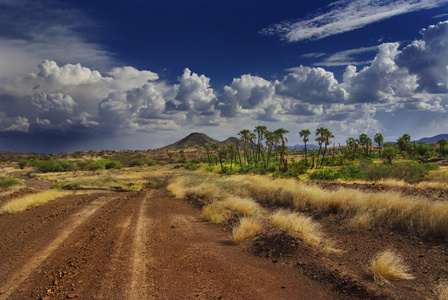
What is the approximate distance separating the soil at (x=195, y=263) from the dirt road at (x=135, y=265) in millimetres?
22

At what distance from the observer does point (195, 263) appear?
6262 millimetres

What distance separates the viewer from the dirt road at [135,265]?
Answer: 4898 millimetres

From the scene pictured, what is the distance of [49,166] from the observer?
160ft

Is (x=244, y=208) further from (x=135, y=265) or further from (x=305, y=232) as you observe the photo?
(x=135, y=265)

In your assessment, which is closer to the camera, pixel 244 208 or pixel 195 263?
pixel 195 263

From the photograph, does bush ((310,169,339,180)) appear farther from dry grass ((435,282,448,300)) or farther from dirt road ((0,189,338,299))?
dry grass ((435,282,448,300))

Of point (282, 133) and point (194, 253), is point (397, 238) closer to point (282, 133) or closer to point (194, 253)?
point (194, 253)

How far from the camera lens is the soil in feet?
16.0

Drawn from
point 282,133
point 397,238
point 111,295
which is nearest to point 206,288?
point 111,295

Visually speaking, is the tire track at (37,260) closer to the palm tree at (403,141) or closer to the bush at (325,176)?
the bush at (325,176)

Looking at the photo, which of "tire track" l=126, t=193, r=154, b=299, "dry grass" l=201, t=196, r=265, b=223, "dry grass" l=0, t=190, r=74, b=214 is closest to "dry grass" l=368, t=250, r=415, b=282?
"tire track" l=126, t=193, r=154, b=299

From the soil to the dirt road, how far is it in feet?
0.07

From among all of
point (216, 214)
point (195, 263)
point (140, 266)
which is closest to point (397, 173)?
point (216, 214)

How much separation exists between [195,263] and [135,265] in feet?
4.70
